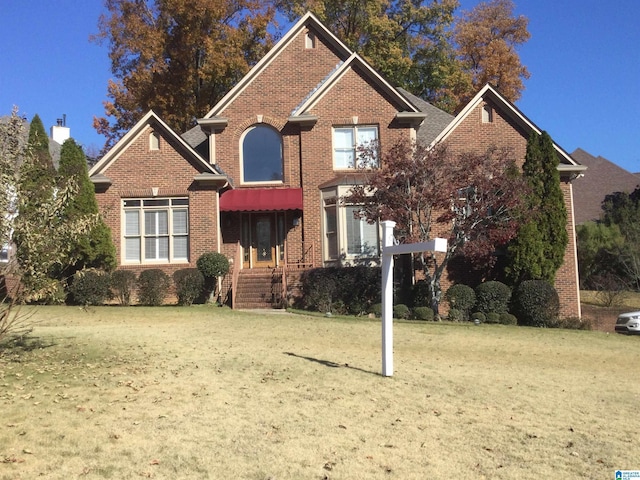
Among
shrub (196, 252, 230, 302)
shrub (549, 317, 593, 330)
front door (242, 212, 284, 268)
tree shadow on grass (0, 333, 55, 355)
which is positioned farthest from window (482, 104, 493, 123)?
tree shadow on grass (0, 333, 55, 355)

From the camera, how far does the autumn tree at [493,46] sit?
34.4 meters

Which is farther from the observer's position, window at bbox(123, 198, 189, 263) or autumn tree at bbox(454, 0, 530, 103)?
autumn tree at bbox(454, 0, 530, 103)

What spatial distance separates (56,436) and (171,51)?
90.1ft

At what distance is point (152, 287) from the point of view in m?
18.0

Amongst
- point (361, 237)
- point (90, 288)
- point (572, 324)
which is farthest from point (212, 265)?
point (572, 324)

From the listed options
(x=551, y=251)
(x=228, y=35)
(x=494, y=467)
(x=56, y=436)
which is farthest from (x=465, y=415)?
(x=228, y=35)

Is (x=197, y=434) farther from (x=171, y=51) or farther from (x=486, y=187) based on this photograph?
(x=171, y=51)

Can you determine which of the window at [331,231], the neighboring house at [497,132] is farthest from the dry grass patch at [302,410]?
the neighboring house at [497,132]

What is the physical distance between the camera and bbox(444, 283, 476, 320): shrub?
1750cm

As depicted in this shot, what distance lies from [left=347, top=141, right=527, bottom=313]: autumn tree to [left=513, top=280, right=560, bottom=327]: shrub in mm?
1674

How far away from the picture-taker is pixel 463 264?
63.0 ft

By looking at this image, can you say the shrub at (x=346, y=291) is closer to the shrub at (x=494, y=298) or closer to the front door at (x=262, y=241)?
the shrub at (x=494, y=298)

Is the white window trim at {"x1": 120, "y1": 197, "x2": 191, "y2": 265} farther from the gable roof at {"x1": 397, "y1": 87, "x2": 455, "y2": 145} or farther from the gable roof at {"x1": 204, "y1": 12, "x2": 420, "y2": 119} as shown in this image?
the gable roof at {"x1": 397, "y1": 87, "x2": 455, "y2": 145}

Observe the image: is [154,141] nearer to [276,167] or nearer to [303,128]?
[276,167]
